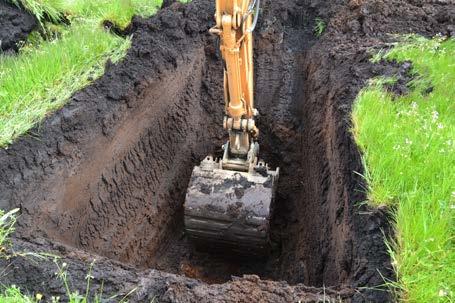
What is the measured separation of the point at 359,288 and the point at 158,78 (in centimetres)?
306

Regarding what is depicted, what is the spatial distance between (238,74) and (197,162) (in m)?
1.88

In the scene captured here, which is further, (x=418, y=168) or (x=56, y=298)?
(x=418, y=168)

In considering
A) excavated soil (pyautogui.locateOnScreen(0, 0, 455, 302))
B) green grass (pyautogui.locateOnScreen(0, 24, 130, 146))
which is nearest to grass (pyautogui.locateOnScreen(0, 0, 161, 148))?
green grass (pyautogui.locateOnScreen(0, 24, 130, 146))

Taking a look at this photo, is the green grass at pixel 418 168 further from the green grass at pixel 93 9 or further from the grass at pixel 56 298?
the green grass at pixel 93 9

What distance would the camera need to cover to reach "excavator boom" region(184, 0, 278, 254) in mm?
4324

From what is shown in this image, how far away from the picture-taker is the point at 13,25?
20.4 feet

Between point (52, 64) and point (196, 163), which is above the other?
point (52, 64)

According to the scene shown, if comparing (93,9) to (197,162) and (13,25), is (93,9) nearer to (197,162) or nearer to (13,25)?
(13,25)

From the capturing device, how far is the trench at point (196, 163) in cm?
397

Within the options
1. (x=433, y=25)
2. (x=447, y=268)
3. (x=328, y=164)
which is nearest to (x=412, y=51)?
(x=433, y=25)

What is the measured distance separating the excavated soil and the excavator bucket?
0.35 metres

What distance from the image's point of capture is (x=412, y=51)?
5008 millimetres

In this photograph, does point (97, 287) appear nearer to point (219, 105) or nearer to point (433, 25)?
point (219, 105)

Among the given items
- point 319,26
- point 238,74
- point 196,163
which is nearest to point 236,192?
point 238,74
